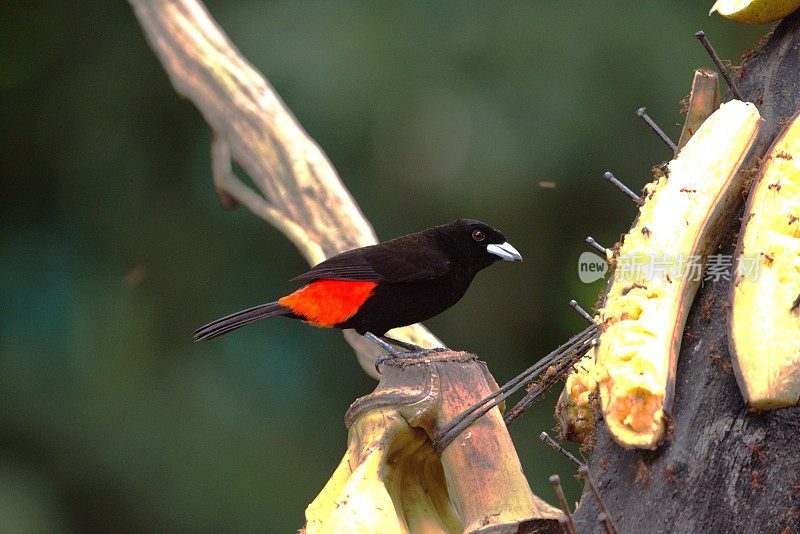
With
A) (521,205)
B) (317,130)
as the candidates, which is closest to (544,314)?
(521,205)

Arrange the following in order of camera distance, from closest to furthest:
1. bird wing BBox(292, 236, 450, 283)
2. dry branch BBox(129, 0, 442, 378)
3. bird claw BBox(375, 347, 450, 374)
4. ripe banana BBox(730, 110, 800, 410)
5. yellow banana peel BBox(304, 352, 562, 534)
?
ripe banana BBox(730, 110, 800, 410) → yellow banana peel BBox(304, 352, 562, 534) → bird claw BBox(375, 347, 450, 374) → bird wing BBox(292, 236, 450, 283) → dry branch BBox(129, 0, 442, 378)

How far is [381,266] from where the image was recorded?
2.87 metres

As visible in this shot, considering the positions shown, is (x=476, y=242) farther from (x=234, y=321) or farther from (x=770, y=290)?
(x=770, y=290)

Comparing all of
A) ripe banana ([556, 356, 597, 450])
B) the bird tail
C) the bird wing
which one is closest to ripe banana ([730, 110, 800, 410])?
ripe banana ([556, 356, 597, 450])

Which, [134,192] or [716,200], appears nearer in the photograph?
[716,200]

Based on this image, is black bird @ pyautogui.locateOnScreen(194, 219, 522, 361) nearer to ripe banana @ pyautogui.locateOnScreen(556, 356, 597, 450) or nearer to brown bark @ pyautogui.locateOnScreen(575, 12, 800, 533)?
ripe banana @ pyautogui.locateOnScreen(556, 356, 597, 450)

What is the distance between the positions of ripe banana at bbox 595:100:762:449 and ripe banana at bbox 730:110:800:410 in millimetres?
65

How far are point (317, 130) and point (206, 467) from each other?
A: 1977 mm

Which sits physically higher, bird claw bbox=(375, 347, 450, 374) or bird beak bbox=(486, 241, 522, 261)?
bird claw bbox=(375, 347, 450, 374)

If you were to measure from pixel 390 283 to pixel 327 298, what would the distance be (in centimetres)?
19

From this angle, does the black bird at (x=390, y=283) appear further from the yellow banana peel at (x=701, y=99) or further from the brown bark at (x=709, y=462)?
the brown bark at (x=709, y=462)

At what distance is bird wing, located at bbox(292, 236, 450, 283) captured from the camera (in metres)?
2.87

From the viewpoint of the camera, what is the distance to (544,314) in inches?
236

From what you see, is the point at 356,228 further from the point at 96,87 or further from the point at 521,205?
the point at 96,87
